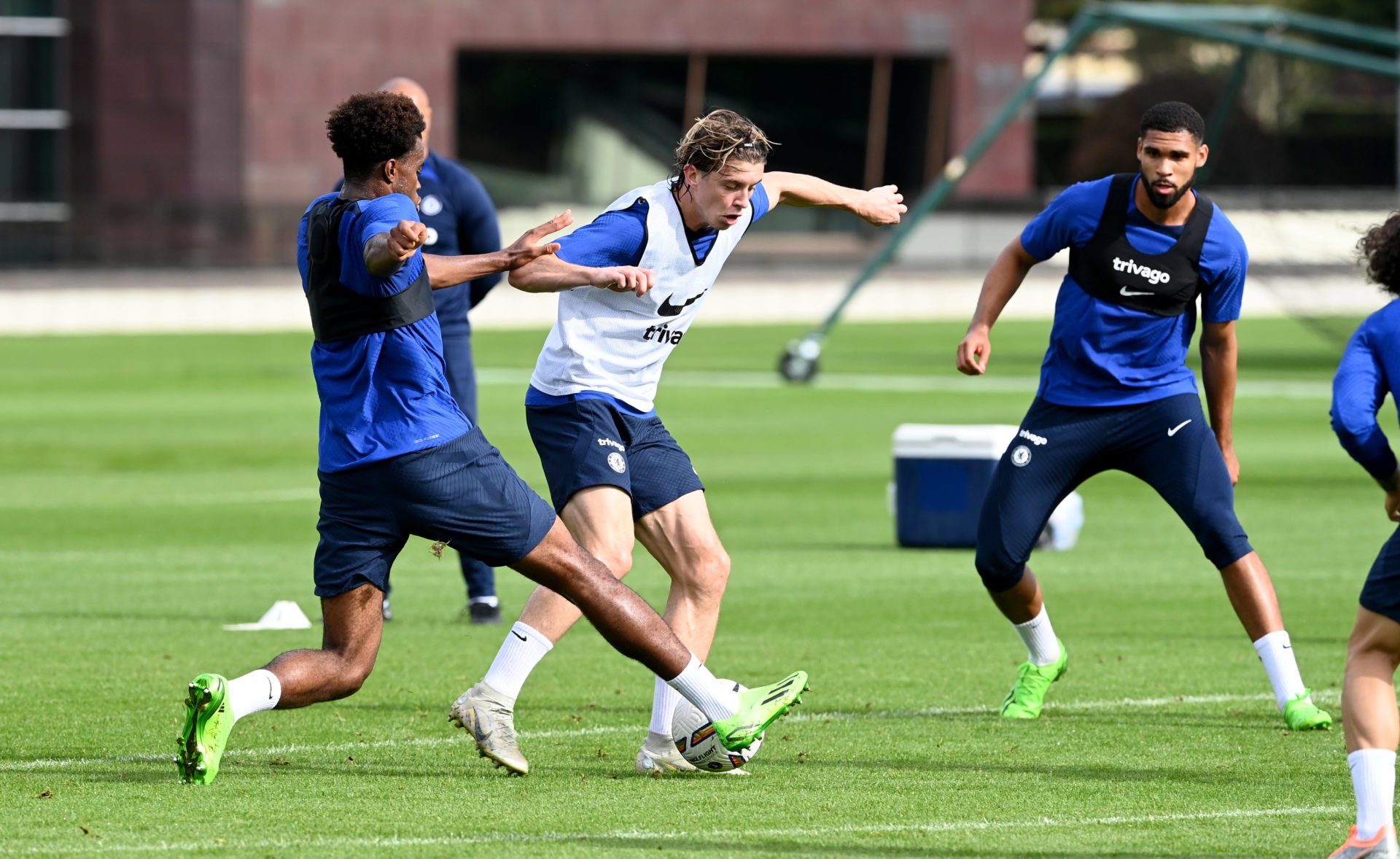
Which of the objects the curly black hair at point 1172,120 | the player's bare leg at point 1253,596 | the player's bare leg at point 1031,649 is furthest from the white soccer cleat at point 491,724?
the curly black hair at point 1172,120

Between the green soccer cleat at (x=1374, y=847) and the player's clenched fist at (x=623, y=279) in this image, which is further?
the player's clenched fist at (x=623, y=279)

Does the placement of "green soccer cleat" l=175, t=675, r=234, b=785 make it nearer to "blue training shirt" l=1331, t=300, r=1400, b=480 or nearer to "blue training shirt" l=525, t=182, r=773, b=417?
"blue training shirt" l=525, t=182, r=773, b=417

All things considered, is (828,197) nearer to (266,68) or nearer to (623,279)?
(623,279)

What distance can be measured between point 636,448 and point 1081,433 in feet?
5.82

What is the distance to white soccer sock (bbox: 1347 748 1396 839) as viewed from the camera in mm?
5832

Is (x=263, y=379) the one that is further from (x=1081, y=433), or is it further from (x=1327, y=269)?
(x=1081, y=433)

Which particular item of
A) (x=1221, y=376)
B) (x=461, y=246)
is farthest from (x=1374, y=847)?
(x=461, y=246)

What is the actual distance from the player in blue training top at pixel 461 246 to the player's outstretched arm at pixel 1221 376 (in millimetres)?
3746

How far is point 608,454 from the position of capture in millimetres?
7590

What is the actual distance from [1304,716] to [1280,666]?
0.67ft

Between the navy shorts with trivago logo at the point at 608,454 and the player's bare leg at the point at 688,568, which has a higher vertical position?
the navy shorts with trivago logo at the point at 608,454

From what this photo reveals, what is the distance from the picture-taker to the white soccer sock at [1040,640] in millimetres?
8773

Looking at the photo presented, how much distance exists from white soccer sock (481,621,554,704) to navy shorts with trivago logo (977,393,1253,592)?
5.96 ft

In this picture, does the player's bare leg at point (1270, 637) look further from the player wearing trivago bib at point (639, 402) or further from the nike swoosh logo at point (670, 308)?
the nike swoosh logo at point (670, 308)
